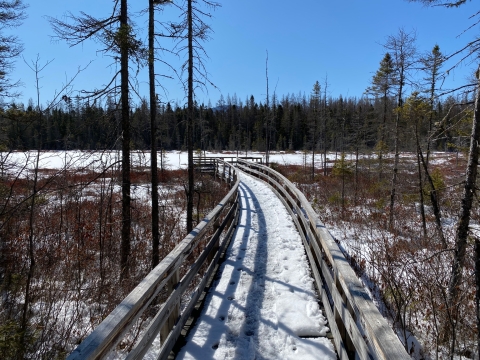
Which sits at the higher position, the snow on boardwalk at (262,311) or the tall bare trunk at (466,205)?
the tall bare trunk at (466,205)

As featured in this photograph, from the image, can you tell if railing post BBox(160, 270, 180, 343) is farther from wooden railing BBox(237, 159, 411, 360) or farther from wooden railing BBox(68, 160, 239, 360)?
wooden railing BBox(237, 159, 411, 360)

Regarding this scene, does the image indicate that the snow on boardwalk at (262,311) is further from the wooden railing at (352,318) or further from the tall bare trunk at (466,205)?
the tall bare trunk at (466,205)

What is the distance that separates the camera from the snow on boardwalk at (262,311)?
2809 mm

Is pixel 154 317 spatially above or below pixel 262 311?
above

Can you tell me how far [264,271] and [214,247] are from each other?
3.47 feet

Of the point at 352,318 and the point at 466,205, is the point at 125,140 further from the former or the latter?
the point at 466,205

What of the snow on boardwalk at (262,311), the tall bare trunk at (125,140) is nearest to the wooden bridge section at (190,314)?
the snow on boardwalk at (262,311)

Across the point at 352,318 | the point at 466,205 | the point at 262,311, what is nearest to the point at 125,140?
the point at 262,311

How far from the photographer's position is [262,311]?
139 inches

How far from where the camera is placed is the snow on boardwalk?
111 inches

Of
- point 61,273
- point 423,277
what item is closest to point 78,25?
point 61,273

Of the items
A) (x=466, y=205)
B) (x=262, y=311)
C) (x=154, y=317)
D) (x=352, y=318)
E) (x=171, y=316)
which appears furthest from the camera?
(x=466, y=205)

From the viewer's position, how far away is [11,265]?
6891 mm

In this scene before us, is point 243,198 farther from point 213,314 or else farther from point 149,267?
point 213,314
